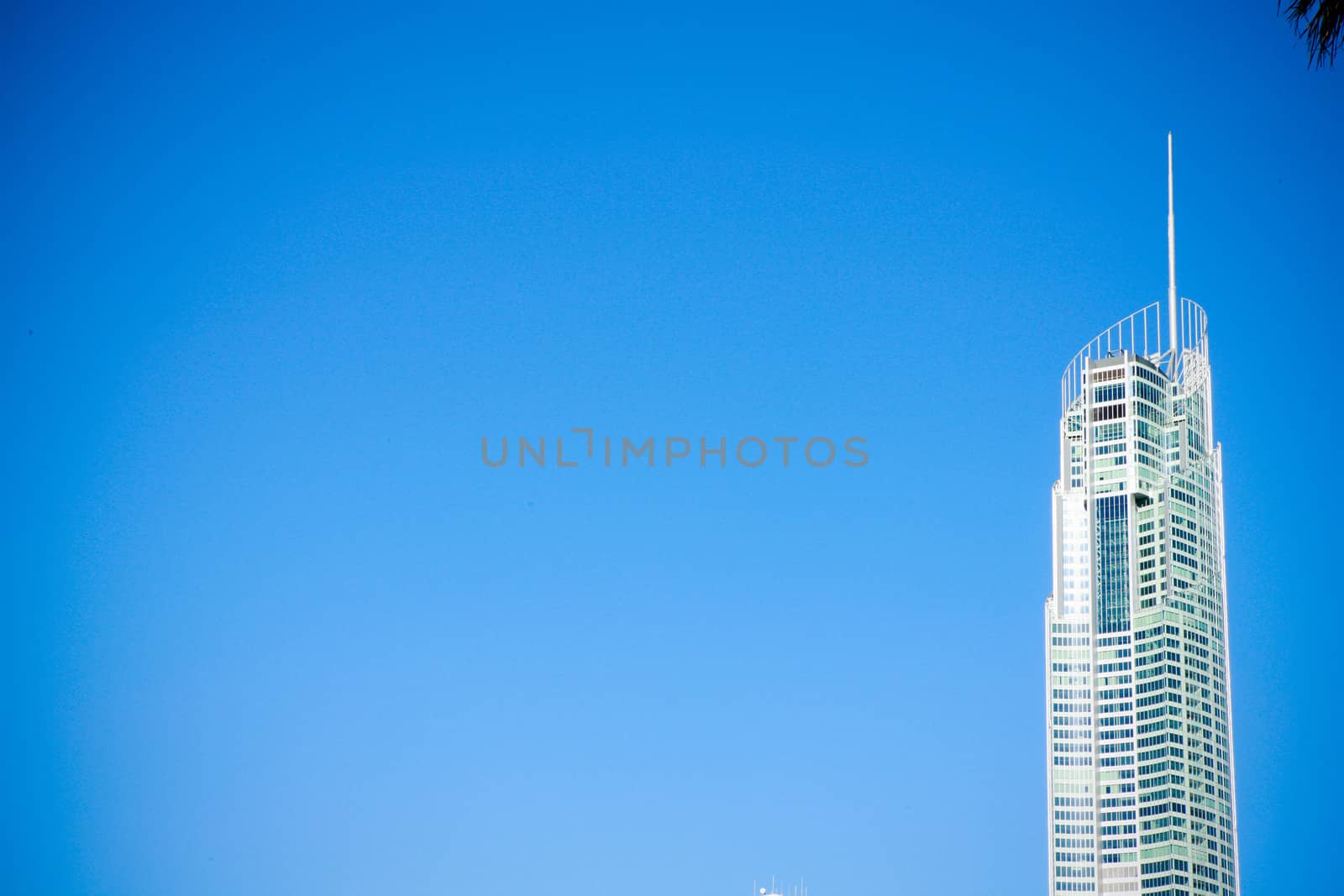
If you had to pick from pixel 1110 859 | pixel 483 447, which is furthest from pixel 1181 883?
pixel 483 447

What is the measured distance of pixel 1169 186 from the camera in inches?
7815

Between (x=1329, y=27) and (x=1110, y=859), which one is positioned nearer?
(x=1329, y=27)

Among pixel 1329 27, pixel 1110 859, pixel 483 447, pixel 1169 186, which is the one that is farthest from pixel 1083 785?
pixel 1329 27

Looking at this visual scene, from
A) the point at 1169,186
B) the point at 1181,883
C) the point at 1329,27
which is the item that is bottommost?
the point at 1329,27

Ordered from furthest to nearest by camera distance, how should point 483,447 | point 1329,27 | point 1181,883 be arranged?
point 1181,883 < point 483,447 < point 1329,27

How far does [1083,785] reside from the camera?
19988cm

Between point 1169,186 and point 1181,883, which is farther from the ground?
point 1169,186

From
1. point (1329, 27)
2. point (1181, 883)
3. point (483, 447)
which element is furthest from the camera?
point (1181, 883)

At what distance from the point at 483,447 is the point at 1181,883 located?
11897 cm

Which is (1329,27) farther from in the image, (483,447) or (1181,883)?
(1181,883)

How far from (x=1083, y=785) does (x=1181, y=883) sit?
14.5 metres

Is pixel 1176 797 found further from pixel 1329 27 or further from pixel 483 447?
pixel 1329 27

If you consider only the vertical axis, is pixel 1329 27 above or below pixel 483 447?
below

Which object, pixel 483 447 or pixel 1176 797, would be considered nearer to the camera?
pixel 483 447
